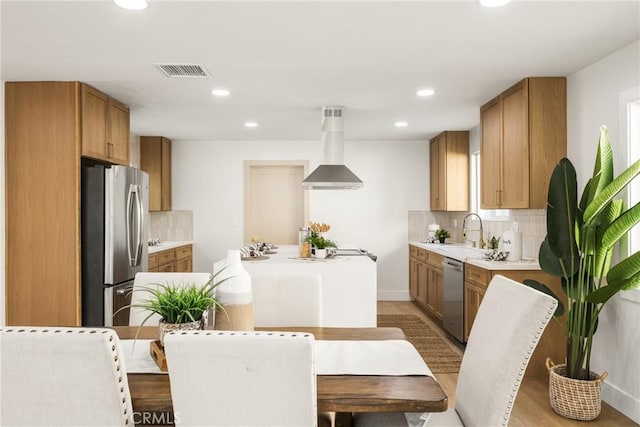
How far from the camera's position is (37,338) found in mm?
1261

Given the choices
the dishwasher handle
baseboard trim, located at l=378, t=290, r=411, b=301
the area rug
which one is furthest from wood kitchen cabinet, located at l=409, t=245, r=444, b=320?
the dishwasher handle

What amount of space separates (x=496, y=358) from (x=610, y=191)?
166cm

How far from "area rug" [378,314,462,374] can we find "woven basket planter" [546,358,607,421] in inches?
38.3

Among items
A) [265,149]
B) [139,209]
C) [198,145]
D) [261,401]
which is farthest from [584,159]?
[198,145]

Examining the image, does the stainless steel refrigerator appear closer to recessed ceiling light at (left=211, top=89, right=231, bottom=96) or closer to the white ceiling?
the white ceiling

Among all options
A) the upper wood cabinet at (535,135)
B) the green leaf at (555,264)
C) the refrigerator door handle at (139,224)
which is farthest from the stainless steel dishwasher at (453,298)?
the refrigerator door handle at (139,224)

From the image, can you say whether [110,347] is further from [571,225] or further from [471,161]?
[471,161]

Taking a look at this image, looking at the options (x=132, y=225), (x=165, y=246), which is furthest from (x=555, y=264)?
(x=165, y=246)

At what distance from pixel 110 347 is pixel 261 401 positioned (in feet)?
1.44

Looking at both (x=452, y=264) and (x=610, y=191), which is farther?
(x=452, y=264)

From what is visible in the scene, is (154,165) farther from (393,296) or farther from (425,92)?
(425,92)

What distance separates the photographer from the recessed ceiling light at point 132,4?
2.31 metres

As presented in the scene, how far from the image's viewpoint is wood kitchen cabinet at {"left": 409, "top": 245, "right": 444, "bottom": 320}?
539 centimetres

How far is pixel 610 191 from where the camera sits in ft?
9.02
